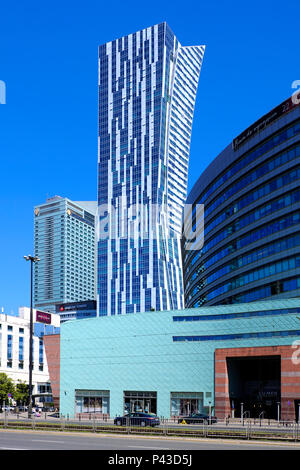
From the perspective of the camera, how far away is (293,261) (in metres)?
83.2

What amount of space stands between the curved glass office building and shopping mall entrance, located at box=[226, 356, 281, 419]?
10.5 m

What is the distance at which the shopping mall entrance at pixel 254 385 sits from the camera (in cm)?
7844

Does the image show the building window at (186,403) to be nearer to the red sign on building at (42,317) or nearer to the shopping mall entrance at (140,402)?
the shopping mall entrance at (140,402)

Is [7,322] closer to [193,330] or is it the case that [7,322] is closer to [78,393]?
[78,393]

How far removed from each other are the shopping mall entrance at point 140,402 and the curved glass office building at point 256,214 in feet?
72.6

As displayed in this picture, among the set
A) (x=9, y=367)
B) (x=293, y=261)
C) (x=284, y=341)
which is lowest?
(x=9, y=367)

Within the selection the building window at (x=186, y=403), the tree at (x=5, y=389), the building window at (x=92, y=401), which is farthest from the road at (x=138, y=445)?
the tree at (x=5, y=389)

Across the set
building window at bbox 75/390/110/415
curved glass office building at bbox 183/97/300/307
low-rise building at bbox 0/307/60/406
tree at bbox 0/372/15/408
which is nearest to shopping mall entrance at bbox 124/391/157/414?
building window at bbox 75/390/110/415

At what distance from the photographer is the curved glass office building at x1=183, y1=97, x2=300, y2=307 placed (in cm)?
8444

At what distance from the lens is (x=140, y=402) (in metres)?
84.8

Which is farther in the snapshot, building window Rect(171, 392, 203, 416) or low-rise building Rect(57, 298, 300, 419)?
building window Rect(171, 392, 203, 416)

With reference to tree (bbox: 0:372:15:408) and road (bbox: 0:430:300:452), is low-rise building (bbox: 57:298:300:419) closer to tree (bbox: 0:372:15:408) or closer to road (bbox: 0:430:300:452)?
road (bbox: 0:430:300:452)
